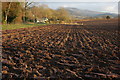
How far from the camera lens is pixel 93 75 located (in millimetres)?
3301

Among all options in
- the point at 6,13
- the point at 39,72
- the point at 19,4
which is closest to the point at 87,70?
the point at 39,72

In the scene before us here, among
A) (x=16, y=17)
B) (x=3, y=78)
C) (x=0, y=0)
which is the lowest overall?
(x=3, y=78)

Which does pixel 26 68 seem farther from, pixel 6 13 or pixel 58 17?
pixel 58 17

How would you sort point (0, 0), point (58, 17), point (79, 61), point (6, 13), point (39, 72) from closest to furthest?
point (39, 72)
point (79, 61)
point (0, 0)
point (6, 13)
point (58, 17)

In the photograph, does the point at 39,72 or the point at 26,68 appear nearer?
the point at 39,72

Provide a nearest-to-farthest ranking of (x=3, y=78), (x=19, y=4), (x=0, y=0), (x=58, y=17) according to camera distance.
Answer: (x=3, y=78) → (x=0, y=0) → (x=19, y=4) → (x=58, y=17)

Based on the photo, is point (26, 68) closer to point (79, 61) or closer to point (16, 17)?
point (79, 61)

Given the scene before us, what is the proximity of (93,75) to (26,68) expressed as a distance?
1991 mm

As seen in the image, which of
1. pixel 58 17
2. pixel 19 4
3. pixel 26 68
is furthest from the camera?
pixel 58 17

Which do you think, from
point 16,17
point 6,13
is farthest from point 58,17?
point 6,13

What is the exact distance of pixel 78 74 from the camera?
3.35 metres

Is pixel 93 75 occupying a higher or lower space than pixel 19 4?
lower

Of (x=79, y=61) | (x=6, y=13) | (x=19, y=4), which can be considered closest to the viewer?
(x=79, y=61)

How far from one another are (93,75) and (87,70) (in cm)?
30
